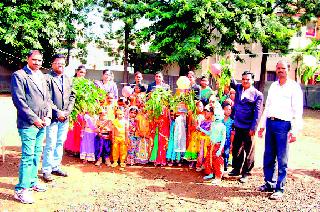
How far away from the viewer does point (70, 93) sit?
20.0 ft

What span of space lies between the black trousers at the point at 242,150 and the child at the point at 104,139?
2456mm

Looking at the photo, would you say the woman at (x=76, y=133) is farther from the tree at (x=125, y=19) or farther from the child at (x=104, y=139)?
the tree at (x=125, y=19)

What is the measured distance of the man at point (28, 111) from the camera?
15.5ft

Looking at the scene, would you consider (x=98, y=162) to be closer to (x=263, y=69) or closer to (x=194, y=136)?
(x=194, y=136)

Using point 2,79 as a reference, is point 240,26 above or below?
above

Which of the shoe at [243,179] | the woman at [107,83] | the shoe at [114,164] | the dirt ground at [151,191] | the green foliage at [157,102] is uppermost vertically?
the woman at [107,83]

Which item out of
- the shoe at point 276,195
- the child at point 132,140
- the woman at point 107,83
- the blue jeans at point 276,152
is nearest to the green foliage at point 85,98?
the woman at point 107,83

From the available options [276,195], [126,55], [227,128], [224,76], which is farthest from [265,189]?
[126,55]

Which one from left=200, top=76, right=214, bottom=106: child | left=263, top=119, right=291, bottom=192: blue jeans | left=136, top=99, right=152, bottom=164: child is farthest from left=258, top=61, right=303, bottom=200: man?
left=136, top=99, right=152, bottom=164: child

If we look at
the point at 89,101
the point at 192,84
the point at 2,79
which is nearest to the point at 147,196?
the point at 89,101

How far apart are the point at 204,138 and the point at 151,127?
1092mm

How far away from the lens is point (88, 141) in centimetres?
709

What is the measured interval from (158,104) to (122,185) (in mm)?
1823

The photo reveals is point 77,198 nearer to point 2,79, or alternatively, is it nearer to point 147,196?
point 147,196
